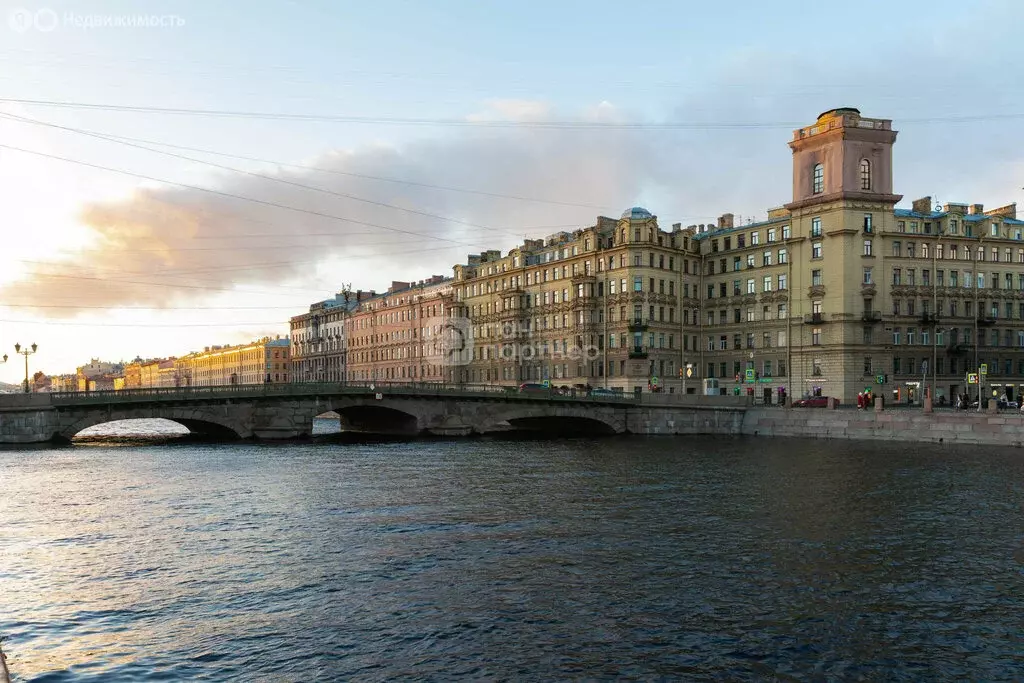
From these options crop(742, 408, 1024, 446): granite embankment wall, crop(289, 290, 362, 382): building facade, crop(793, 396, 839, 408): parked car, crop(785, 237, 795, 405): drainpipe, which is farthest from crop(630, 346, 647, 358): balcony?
crop(289, 290, 362, 382): building facade

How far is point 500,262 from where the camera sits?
389 feet

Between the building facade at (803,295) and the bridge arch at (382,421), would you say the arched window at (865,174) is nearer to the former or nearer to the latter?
the building facade at (803,295)

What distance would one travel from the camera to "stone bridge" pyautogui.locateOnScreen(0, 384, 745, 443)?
196ft

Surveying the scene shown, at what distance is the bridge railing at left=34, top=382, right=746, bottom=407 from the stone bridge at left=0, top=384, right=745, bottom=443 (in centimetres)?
9

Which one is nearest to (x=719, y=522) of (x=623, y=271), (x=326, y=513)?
(x=326, y=513)

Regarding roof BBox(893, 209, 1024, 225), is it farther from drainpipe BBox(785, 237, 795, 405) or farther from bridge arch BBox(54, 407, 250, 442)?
bridge arch BBox(54, 407, 250, 442)

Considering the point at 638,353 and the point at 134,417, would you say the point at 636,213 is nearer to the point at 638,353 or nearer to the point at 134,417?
the point at 638,353

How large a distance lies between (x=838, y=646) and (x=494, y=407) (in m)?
59.1

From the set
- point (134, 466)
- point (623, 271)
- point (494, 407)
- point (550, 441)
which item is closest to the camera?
point (134, 466)

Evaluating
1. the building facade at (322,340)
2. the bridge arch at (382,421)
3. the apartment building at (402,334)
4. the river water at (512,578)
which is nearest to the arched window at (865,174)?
the river water at (512,578)

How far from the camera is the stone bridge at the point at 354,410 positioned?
59781 millimetres

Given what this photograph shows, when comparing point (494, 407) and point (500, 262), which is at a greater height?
point (500, 262)

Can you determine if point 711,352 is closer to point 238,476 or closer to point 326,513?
point 238,476

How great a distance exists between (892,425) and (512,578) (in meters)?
51.3
